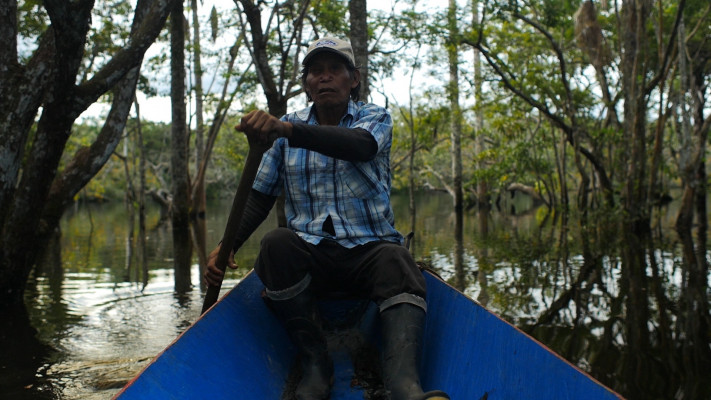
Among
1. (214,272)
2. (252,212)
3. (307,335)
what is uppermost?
(252,212)

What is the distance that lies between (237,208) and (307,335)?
58cm

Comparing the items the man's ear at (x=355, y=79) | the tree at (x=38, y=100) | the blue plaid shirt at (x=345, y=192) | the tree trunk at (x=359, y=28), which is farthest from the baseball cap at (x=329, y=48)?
the tree trunk at (x=359, y=28)

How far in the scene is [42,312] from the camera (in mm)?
5586

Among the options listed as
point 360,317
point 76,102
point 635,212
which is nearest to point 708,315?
point 360,317

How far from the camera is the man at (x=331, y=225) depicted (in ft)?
7.48

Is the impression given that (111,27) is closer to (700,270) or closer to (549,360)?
(700,270)

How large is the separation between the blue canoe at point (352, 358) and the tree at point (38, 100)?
237cm

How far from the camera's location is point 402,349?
7.21ft

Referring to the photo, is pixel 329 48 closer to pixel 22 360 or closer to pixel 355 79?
pixel 355 79

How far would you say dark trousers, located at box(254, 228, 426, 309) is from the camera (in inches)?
93.5

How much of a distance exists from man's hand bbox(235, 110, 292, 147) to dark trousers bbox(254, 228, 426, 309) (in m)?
0.49

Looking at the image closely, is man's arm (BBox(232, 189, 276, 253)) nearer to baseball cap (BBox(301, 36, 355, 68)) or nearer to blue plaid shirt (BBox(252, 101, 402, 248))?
blue plaid shirt (BBox(252, 101, 402, 248))

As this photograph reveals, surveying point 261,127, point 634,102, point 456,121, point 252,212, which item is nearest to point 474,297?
point 252,212

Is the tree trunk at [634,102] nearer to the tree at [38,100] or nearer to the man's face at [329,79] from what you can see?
the tree at [38,100]
